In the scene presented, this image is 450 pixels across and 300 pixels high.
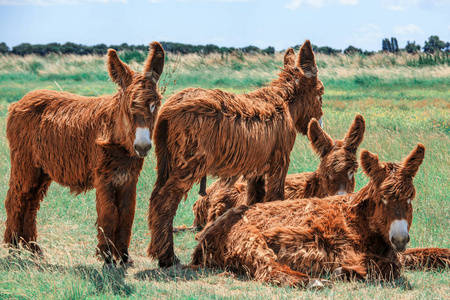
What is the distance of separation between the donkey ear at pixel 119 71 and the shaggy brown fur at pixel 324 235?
5.77 feet

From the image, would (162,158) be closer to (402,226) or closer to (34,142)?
(34,142)

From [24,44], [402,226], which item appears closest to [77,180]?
[402,226]

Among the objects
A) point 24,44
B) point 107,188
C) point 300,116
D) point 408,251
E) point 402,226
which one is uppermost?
point 24,44

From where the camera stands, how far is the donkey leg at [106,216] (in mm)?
5965

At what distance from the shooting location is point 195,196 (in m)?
9.88

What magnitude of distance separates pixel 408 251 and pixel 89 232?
178 inches

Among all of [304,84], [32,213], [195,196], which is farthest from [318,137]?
[32,213]

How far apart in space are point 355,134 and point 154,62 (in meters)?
2.70

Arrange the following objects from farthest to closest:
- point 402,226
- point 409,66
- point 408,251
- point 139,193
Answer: point 409,66, point 139,193, point 408,251, point 402,226

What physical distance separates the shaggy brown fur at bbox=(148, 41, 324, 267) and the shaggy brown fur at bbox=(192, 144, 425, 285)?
49cm

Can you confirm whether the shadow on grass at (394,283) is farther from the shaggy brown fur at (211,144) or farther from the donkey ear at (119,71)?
the donkey ear at (119,71)

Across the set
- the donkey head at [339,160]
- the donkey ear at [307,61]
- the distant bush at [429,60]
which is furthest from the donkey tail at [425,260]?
the distant bush at [429,60]

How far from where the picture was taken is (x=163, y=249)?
586 centimetres

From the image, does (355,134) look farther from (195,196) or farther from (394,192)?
(195,196)
